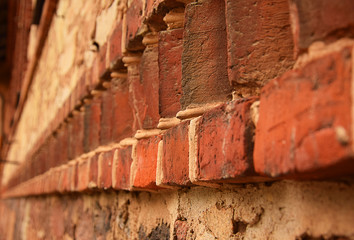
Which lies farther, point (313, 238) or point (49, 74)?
point (49, 74)

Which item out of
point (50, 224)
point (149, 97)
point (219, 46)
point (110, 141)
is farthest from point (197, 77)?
point (50, 224)

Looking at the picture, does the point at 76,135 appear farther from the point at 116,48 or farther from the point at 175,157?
the point at 175,157

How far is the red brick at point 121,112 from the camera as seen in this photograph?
4.43ft

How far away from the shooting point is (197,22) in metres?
0.90

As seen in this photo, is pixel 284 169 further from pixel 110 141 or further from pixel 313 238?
pixel 110 141

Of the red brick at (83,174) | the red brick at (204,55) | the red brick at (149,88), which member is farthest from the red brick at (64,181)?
the red brick at (204,55)

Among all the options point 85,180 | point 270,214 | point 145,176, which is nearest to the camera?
point 270,214

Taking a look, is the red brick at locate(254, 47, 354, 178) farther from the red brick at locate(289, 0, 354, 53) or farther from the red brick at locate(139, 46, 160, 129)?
the red brick at locate(139, 46, 160, 129)

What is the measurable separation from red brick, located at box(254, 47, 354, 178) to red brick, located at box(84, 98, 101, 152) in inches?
42.3

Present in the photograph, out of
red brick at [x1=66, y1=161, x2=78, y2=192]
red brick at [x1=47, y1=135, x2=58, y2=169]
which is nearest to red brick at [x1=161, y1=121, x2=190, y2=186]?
red brick at [x1=66, y1=161, x2=78, y2=192]

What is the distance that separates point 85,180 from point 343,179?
4.02 ft

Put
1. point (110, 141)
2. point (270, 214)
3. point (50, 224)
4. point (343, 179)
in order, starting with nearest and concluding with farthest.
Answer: point (343, 179)
point (270, 214)
point (110, 141)
point (50, 224)

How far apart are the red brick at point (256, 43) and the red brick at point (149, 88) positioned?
Answer: 376 mm

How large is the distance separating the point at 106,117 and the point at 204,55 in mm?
755
